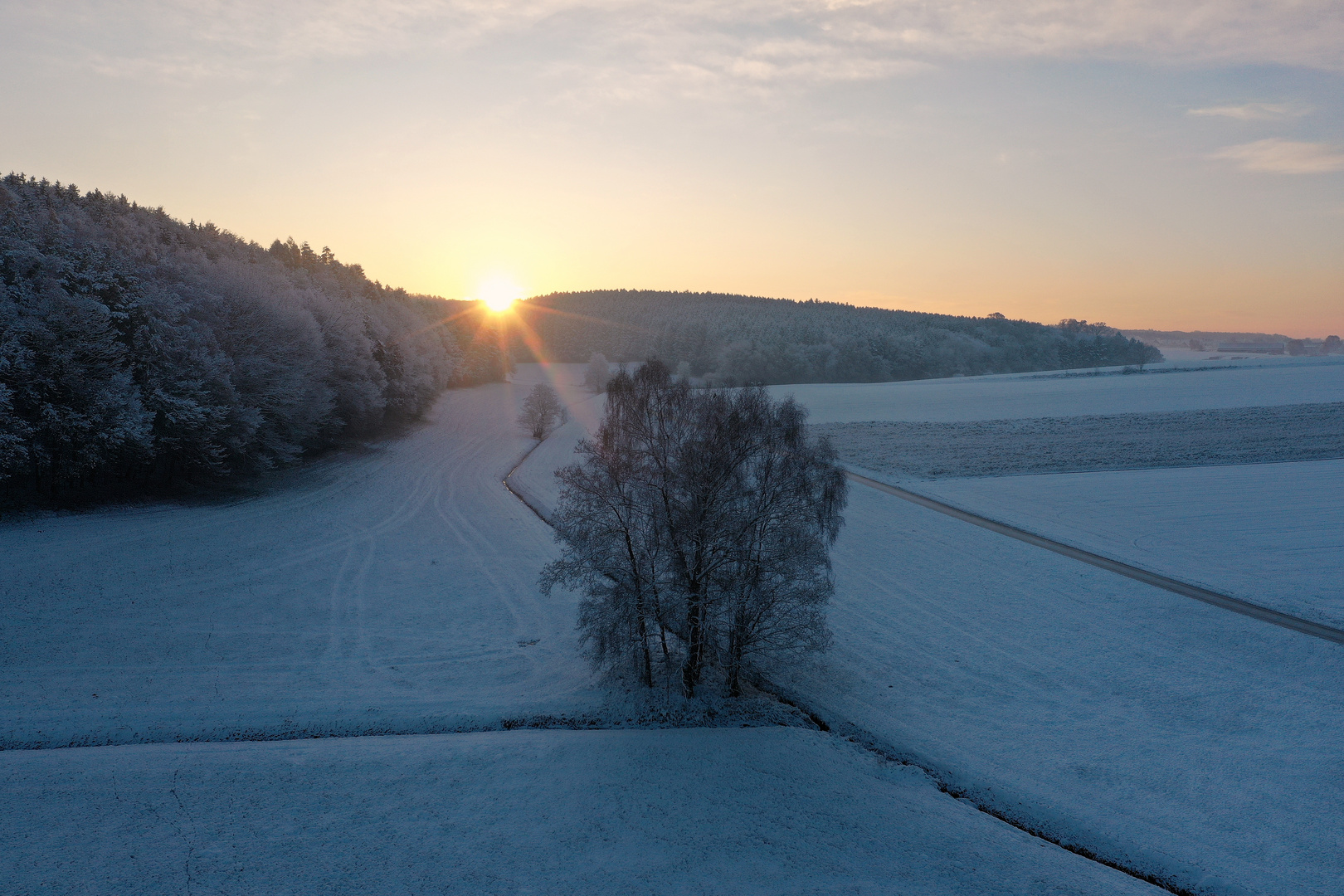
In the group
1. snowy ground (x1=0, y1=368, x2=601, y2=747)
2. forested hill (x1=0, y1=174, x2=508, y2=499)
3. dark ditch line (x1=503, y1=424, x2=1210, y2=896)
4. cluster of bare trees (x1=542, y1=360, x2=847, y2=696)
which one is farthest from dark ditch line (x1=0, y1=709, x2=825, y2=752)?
forested hill (x1=0, y1=174, x2=508, y2=499)

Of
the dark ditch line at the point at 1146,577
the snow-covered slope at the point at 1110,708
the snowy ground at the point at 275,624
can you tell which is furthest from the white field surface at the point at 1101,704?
the snowy ground at the point at 275,624

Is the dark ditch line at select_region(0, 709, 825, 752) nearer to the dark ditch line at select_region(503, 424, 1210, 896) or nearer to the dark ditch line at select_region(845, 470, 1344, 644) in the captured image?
the dark ditch line at select_region(503, 424, 1210, 896)

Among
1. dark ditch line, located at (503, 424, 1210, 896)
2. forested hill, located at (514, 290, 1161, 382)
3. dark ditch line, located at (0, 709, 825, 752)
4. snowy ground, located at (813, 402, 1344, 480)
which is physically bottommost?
dark ditch line, located at (503, 424, 1210, 896)

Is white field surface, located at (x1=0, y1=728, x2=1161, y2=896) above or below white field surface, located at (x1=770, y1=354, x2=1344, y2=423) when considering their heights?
below

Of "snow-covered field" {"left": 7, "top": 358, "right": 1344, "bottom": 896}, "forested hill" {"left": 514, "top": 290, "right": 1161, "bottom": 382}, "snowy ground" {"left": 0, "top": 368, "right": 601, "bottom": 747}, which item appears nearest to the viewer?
"snow-covered field" {"left": 7, "top": 358, "right": 1344, "bottom": 896}

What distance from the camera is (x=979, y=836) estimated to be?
599 inches

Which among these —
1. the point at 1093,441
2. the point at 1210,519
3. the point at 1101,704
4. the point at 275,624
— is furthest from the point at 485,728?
the point at 1093,441

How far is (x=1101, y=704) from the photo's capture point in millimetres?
20562

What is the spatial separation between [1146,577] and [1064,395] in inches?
2585

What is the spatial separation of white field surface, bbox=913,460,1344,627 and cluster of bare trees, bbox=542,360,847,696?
18.8 metres

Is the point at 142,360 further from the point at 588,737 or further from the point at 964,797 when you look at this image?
the point at 964,797

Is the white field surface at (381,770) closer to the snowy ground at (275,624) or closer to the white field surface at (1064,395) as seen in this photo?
the snowy ground at (275,624)

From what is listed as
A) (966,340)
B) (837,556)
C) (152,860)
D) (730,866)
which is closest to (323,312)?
(837,556)

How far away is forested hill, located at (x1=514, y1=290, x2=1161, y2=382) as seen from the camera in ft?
406
